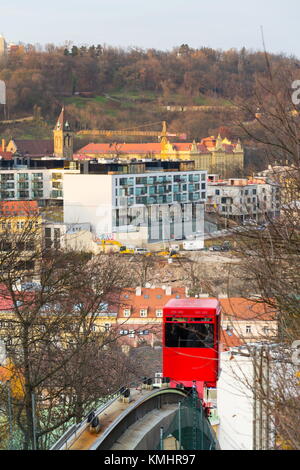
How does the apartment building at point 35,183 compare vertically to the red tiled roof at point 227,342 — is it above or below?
above

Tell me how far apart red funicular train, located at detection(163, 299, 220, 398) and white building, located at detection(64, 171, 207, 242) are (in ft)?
94.5

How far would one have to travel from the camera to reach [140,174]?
4462cm

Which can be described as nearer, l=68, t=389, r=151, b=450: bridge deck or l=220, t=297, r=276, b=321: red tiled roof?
l=68, t=389, r=151, b=450: bridge deck

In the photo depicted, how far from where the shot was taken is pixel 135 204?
145 feet

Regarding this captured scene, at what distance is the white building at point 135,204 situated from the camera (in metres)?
42.0

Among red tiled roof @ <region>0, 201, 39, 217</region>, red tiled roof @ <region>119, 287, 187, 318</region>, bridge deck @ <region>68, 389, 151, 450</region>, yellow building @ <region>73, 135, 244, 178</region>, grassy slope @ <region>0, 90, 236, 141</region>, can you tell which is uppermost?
grassy slope @ <region>0, 90, 236, 141</region>

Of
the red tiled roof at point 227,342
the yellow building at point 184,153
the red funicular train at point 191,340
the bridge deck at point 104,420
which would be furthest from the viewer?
the yellow building at point 184,153

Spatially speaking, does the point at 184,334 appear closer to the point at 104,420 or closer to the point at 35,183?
the point at 104,420

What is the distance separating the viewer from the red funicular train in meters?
10.5

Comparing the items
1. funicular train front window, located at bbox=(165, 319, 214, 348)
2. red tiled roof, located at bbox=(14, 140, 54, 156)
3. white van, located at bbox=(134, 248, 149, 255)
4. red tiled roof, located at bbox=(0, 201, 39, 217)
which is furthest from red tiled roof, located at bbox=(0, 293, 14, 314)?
red tiled roof, located at bbox=(14, 140, 54, 156)

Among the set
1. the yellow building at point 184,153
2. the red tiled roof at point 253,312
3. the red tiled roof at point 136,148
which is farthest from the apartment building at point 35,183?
the red tiled roof at point 253,312

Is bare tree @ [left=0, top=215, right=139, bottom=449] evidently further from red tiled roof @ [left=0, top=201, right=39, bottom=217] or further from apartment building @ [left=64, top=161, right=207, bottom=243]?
apartment building @ [left=64, top=161, right=207, bottom=243]

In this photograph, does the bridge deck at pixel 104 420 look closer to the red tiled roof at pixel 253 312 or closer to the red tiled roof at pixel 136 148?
the red tiled roof at pixel 253 312

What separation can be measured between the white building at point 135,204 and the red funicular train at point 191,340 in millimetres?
28818
